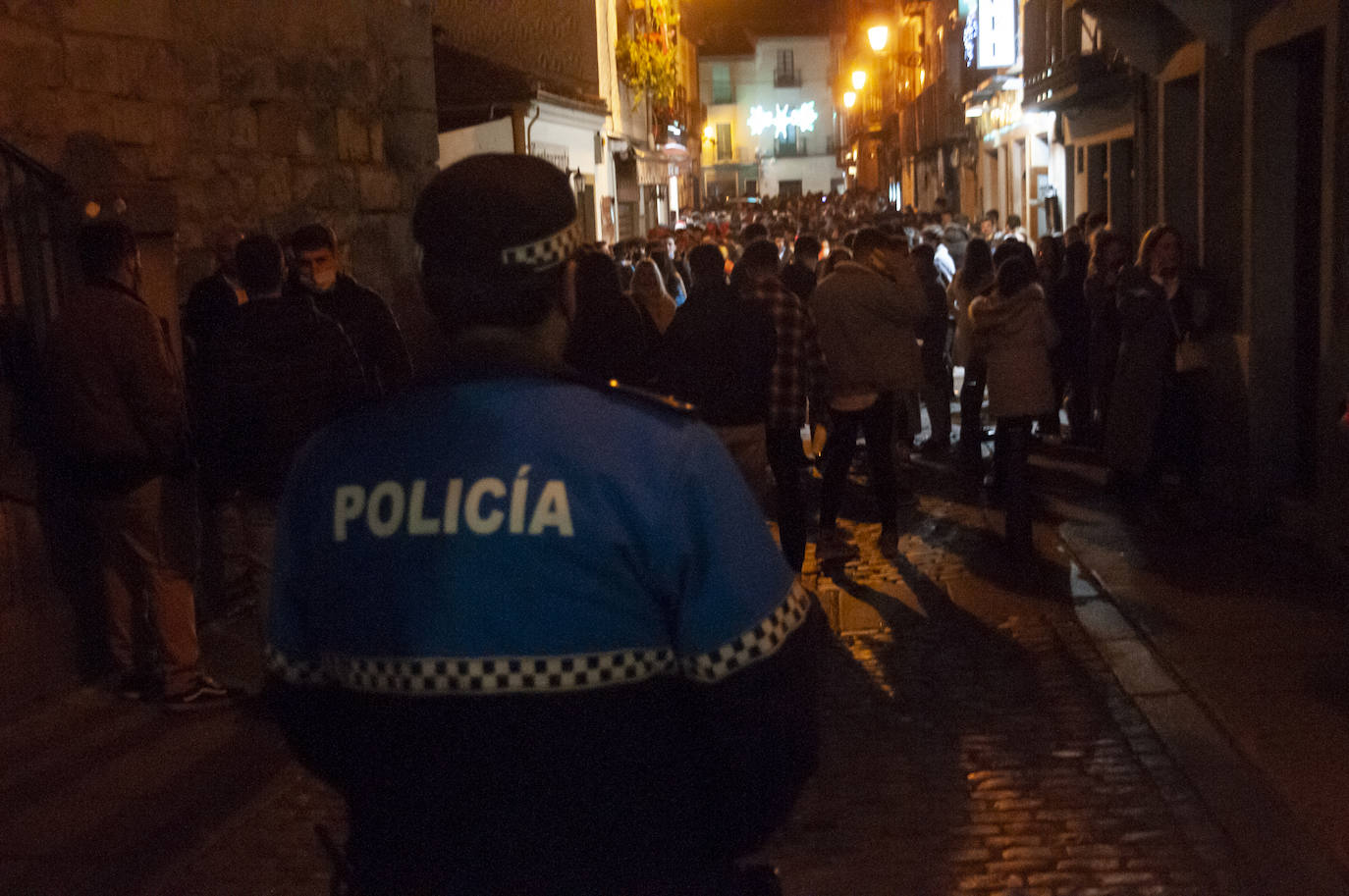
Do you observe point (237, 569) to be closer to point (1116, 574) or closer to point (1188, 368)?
point (1116, 574)

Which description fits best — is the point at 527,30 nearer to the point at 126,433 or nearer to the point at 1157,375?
the point at 1157,375

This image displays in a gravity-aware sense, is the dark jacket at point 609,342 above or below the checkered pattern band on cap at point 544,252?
below

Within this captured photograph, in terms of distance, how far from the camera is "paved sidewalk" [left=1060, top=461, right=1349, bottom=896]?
15.3 feet

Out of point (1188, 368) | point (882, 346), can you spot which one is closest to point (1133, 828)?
point (882, 346)

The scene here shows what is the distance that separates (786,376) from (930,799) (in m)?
3.08

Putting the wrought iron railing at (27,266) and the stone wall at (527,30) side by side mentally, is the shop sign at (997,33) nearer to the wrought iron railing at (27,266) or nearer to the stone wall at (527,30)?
the stone wall at (527,30)

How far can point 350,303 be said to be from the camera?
21.7 ft

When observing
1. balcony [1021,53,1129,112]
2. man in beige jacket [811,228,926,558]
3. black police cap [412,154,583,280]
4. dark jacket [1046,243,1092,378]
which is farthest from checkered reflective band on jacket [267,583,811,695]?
balcony [1021,53,1129,112]

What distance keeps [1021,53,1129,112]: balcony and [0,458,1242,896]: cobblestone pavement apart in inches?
353

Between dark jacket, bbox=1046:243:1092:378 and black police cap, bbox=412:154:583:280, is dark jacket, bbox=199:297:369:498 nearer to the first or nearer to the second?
black police cap, bbox=412:154:583:280

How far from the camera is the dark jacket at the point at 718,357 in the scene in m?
7.07

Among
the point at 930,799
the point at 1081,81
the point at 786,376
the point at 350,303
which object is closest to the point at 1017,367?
the point at 786,376

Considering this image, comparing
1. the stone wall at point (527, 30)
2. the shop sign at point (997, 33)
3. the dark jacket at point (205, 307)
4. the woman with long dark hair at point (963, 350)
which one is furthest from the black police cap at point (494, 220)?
the shop sign at point (997, 33)

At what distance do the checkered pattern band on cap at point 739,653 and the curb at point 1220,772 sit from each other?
299 cm
